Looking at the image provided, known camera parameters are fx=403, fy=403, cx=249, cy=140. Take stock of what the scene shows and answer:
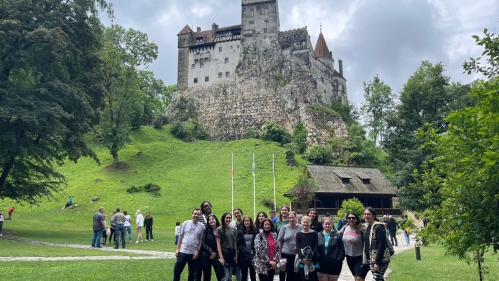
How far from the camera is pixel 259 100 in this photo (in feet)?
244

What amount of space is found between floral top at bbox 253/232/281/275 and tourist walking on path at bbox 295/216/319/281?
0.63 metres

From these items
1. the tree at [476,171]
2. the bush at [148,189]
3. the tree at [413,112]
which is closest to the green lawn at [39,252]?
the tree at [476,171]

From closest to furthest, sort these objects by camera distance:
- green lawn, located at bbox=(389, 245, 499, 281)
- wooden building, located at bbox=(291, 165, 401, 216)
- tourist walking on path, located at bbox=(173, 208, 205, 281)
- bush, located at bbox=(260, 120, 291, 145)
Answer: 1. tourist walking on path, located at bbox=(173, 208, 205, 281)
2. green lawn, located at bbox=(389, 245, 499, 281)
3. wooden building, located at bbox=(291, 165, 401, 216)
4. bush, located at bbox=(260, 120, 291, 145)

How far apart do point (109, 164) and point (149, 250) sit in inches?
1435

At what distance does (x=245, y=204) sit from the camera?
40.3 metres

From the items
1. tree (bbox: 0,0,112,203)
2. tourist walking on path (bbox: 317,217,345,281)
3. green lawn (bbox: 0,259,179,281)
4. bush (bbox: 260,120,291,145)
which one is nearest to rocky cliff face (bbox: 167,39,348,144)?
bush (bbox: 260,120,291,145)

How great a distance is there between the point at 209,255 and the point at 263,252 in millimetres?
1171

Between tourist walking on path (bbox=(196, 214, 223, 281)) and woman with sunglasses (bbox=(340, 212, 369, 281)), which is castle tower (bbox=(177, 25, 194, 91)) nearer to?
tourist walking on path (bbox=(196, 214, 223, 281))

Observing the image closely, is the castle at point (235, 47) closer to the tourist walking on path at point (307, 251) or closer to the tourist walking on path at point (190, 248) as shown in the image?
the tourist walking on path at point (190, 248)

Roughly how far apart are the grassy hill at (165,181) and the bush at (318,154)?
2.20 metres

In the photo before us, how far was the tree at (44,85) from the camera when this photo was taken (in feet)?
71.6

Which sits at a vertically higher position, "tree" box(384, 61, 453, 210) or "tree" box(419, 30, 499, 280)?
"tree" box(384, 61, 453, 210)

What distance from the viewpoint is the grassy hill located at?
36622 millimetres

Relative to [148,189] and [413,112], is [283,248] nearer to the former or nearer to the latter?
[413,112]
